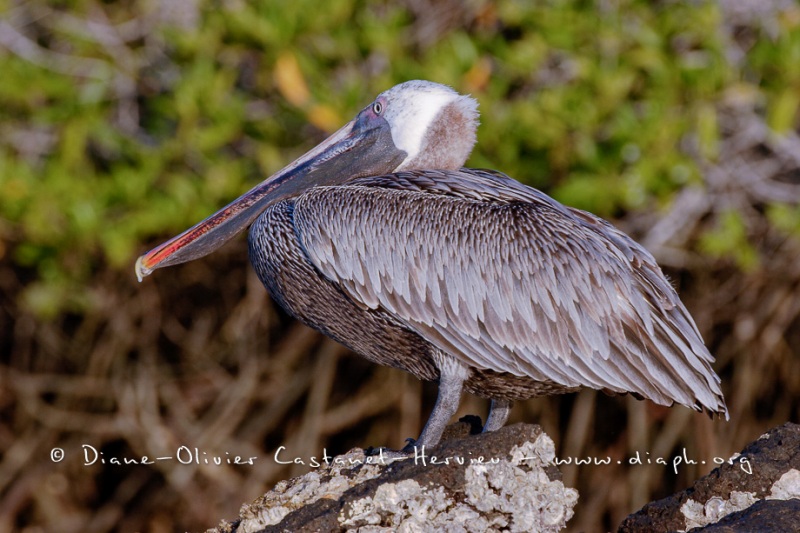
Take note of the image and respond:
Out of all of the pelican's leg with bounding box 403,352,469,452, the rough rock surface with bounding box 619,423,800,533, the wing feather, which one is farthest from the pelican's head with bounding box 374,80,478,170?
the rough rock surface with bounding box 619,423,800,533

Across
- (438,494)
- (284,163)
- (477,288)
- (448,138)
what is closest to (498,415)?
(477,288)

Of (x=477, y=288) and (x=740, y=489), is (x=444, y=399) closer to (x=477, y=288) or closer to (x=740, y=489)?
(x=477, y=288)

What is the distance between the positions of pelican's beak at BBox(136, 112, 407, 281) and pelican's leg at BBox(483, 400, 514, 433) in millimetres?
1055

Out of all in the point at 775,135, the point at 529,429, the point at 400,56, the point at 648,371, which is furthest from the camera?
the point at 400,56

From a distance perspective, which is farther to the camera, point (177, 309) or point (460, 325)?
point (177, 309)

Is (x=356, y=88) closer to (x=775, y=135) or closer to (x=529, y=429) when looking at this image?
(x=775, y=135)

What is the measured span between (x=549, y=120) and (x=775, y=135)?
1.12m

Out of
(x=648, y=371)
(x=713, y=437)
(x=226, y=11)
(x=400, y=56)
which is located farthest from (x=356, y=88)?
(x=713, y=437)

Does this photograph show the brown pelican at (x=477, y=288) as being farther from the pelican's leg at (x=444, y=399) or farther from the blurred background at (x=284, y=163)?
the blurred background at (x=284, y=163)

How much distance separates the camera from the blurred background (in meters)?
5.86

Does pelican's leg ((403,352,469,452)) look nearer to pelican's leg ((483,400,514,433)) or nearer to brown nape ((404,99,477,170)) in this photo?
pelican's leg ((483,400,514,433))

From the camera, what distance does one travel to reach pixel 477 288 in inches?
153

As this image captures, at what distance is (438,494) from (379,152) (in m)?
1.68

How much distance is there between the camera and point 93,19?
6.62 metres
